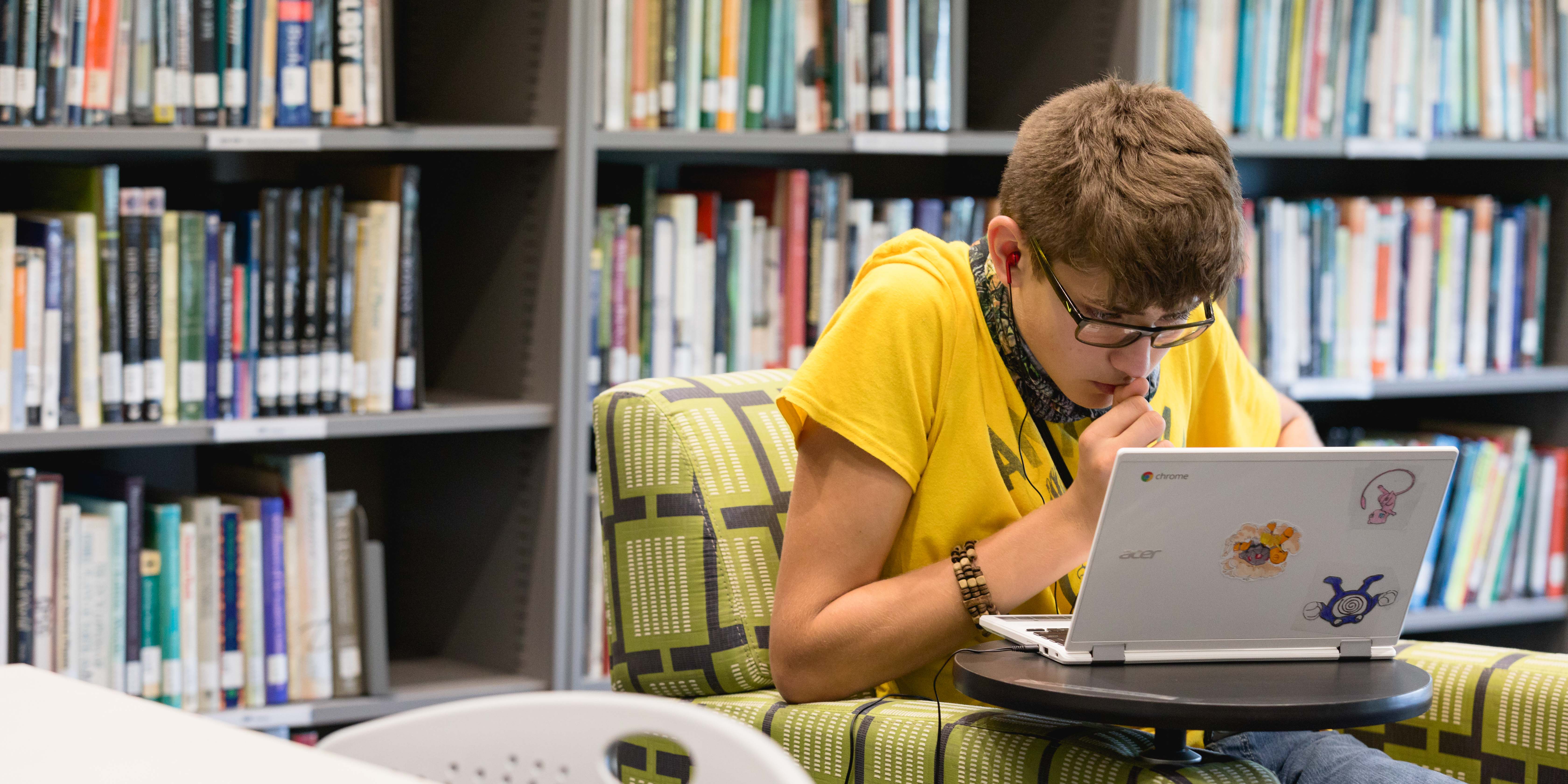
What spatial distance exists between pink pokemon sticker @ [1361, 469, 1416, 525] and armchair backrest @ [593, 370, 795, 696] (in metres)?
0.55

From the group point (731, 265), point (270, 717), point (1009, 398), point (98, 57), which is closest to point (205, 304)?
point (98, 57)

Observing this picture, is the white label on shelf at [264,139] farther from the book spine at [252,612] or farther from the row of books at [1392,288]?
the row of books at [1392,288]

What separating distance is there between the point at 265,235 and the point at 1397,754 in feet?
4.87

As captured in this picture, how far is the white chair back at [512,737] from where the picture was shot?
87cm

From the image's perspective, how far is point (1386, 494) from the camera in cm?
115

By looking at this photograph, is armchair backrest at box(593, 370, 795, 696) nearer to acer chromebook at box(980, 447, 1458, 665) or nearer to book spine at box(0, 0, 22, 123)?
acer chromebook at box(980, 447, 1458, 665)

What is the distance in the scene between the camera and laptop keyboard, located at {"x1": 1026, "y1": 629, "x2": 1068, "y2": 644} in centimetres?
118

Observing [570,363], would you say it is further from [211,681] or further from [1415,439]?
[1415,439]

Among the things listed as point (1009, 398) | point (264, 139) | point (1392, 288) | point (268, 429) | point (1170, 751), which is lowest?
point (1170, 751)

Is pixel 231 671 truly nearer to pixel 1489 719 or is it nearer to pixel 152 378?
pixel 152 378

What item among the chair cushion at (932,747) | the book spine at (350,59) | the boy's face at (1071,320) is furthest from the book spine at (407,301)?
the boy's face at (1071,320)

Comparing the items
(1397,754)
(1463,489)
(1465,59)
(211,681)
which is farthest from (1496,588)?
(211,681)

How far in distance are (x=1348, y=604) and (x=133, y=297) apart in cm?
152

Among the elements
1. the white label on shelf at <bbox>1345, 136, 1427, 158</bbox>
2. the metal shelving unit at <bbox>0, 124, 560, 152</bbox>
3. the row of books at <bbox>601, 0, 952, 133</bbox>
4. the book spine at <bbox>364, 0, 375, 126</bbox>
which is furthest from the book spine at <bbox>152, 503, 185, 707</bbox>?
the white label on shelf at <bbox>1345, 136, 1427, 158</bbox>
